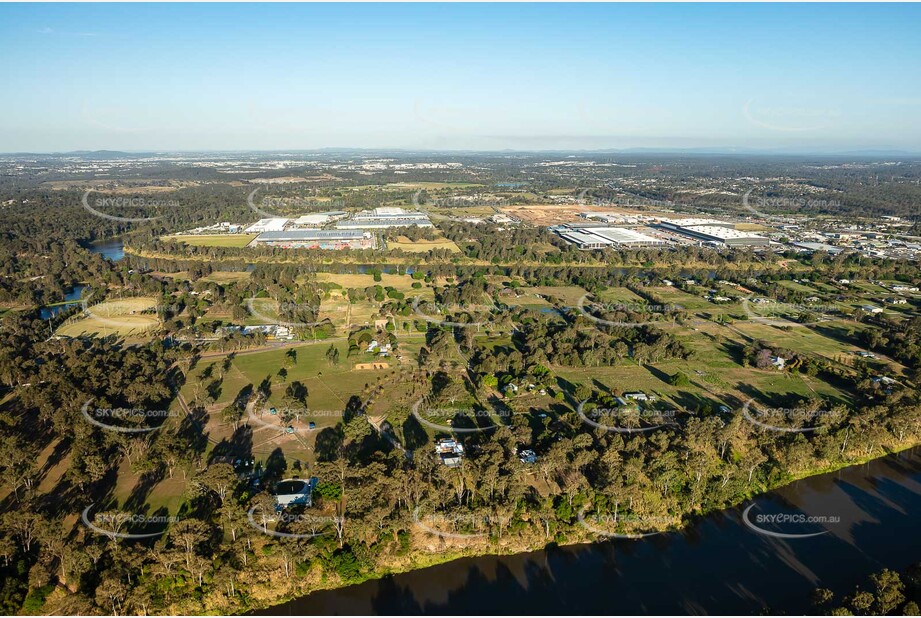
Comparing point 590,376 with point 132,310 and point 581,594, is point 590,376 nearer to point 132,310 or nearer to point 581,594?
point 581,594

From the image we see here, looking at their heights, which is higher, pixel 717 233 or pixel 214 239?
pixel 717 233
